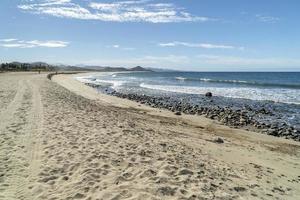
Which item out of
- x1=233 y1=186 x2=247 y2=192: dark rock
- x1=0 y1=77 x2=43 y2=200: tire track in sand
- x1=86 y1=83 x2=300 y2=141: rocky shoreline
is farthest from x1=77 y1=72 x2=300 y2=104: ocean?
x1=233 y1=186 x2=247 y2=192: dark rock

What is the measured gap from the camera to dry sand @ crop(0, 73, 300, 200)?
20.3ft

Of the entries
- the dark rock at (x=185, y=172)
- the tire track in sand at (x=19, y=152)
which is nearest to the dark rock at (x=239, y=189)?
the dark rock at (x=185, y=172)

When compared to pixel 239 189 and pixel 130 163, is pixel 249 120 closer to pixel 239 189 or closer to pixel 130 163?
pixel 130 163

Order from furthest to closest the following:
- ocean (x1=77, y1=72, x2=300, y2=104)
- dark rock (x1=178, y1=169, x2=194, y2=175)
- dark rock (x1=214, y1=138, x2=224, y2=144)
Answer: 1. ocean (x1=77, y1=72, x2=300, y2=104)
2. dark rock (x1=214, y1=138, x2=224, y2=144)
3. dark rock (x1=178, y1=169, x2=194, y2=175)

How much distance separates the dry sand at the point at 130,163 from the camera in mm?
6188

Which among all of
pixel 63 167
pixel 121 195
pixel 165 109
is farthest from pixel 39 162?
pixel 165 109

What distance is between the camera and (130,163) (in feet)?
24.9

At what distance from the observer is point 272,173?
8133 mm

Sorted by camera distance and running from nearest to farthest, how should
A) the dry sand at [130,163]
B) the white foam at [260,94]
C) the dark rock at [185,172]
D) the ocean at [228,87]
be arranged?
the dry sand at [130,163], the dark rock at [185,172], the white foam at [260,94], the ocean at [228,87]

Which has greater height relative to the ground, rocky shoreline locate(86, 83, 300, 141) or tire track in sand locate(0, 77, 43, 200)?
tire track in sand locate(0, 77, 43, 200)

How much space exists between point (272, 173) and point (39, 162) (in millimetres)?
5205

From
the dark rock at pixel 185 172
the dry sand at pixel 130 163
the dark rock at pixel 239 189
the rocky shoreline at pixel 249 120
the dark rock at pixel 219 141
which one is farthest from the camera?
the rocky shoreline at pixel 249 120

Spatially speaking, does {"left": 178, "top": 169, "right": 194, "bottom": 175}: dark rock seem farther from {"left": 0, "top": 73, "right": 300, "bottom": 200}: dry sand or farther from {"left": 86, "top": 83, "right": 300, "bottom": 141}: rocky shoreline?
{"left": 86, "top": 83, "right": 300, "bottom": 141}: rocky shoreline

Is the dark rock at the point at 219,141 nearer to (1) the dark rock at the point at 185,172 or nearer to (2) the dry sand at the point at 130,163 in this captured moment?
(2) the dry sand at the point at 130,163
